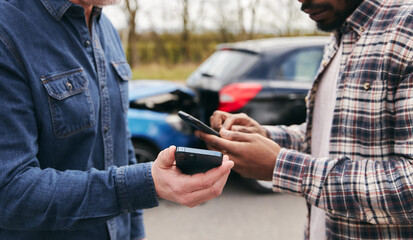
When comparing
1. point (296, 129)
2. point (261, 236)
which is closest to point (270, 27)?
point (261, 236)

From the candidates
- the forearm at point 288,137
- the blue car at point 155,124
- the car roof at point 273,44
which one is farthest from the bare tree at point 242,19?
the forearm at point 288,137

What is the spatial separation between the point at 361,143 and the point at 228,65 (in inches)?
122

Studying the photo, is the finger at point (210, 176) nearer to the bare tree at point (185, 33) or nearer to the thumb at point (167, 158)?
the thumb at point (167, 158)

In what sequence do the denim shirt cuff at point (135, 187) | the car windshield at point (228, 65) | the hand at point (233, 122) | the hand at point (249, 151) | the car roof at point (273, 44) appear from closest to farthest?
the denim shirt cuff at point (135, 187) < the hand at point (249, 151) < the hand at point (233, 122) < the car windshield at point (228, 65) < the car roof at point (273, 44)

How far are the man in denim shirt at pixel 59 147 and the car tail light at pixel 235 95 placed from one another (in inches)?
103

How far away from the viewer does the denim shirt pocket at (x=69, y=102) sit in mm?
1076

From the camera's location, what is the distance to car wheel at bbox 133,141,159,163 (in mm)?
3855

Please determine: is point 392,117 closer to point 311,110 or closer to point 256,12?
point 311,110

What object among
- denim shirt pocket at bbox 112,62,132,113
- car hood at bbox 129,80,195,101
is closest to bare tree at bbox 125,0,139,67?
car hood at bbox 129,80,195,101

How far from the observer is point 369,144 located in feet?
3.89

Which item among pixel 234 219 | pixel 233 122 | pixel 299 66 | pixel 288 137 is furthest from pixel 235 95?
pixel 233 122

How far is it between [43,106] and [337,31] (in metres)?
1.20

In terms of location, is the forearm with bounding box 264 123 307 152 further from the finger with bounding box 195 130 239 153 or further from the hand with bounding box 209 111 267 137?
the finger with bounding box 195 130 239 153

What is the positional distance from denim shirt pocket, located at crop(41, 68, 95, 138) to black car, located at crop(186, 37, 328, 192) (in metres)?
2.70
